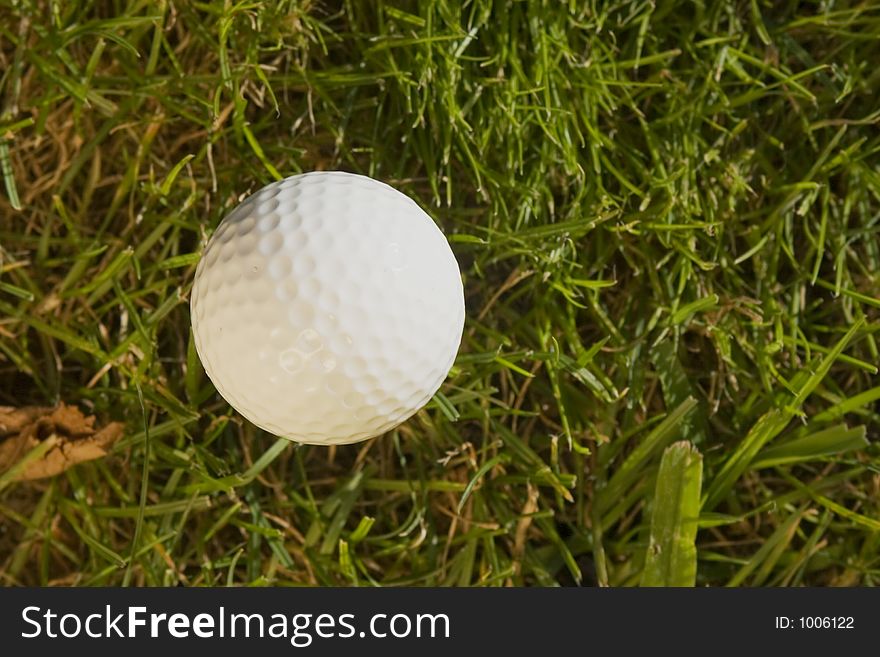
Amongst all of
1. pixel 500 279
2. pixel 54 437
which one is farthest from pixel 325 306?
pixel 54 437

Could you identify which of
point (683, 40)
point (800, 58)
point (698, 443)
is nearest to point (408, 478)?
point (698, 443)

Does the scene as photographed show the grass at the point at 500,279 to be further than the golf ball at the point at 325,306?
Yes

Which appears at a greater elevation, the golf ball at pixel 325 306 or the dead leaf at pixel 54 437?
the golf ball at pixel 325 306

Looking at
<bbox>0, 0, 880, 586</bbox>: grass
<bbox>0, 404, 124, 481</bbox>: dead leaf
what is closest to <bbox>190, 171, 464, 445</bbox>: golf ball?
<bbox>0, 0, 880, 586</bbox>: grass

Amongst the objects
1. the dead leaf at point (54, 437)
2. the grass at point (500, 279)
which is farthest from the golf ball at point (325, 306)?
the dead leaf at point (54, 437)

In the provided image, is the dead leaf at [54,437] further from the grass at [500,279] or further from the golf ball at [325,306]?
the golf ball at [325,306]

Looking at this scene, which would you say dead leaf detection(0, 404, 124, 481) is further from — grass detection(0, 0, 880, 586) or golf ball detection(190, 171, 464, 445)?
golf ball detection(190, 171, 464, 445)
